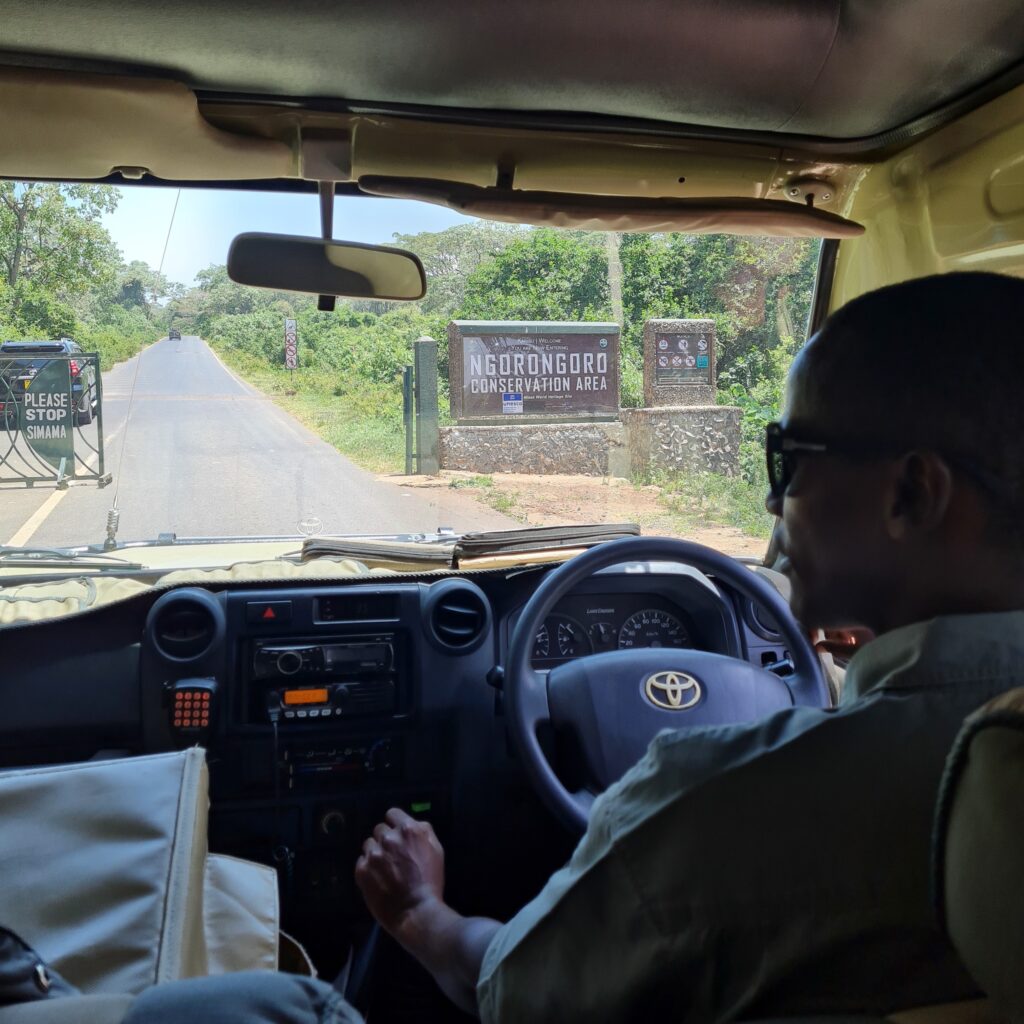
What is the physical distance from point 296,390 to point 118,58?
3.27 ft

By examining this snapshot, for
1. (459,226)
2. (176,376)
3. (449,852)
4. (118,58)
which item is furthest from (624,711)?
(118,58)

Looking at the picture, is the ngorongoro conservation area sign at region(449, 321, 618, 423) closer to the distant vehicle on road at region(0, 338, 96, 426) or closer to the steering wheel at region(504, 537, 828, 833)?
the steering wheel at region(504, 537, 828, 833)

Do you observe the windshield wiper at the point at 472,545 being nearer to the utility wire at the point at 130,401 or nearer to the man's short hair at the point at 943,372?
the utility wire at the point at 130,401

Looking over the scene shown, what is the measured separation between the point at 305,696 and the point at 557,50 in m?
1.71

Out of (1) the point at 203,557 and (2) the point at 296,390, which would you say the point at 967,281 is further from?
(1) the point at 203,557

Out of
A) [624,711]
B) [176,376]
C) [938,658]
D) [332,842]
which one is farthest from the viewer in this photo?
[176,376]

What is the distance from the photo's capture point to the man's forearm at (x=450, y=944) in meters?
1.83

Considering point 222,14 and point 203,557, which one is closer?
point 222,14

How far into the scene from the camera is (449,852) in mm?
2959

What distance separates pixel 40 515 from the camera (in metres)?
3.07

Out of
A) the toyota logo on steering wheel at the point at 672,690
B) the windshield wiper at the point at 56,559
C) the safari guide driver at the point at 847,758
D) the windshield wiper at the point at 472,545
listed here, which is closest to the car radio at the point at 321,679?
the windshield wiper at the point at 472,545

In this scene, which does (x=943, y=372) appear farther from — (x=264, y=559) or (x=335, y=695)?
(x=264, y=559)

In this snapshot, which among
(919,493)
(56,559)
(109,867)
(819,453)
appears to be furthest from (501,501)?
(919,493)

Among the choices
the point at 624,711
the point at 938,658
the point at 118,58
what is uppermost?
the point at 118,58
